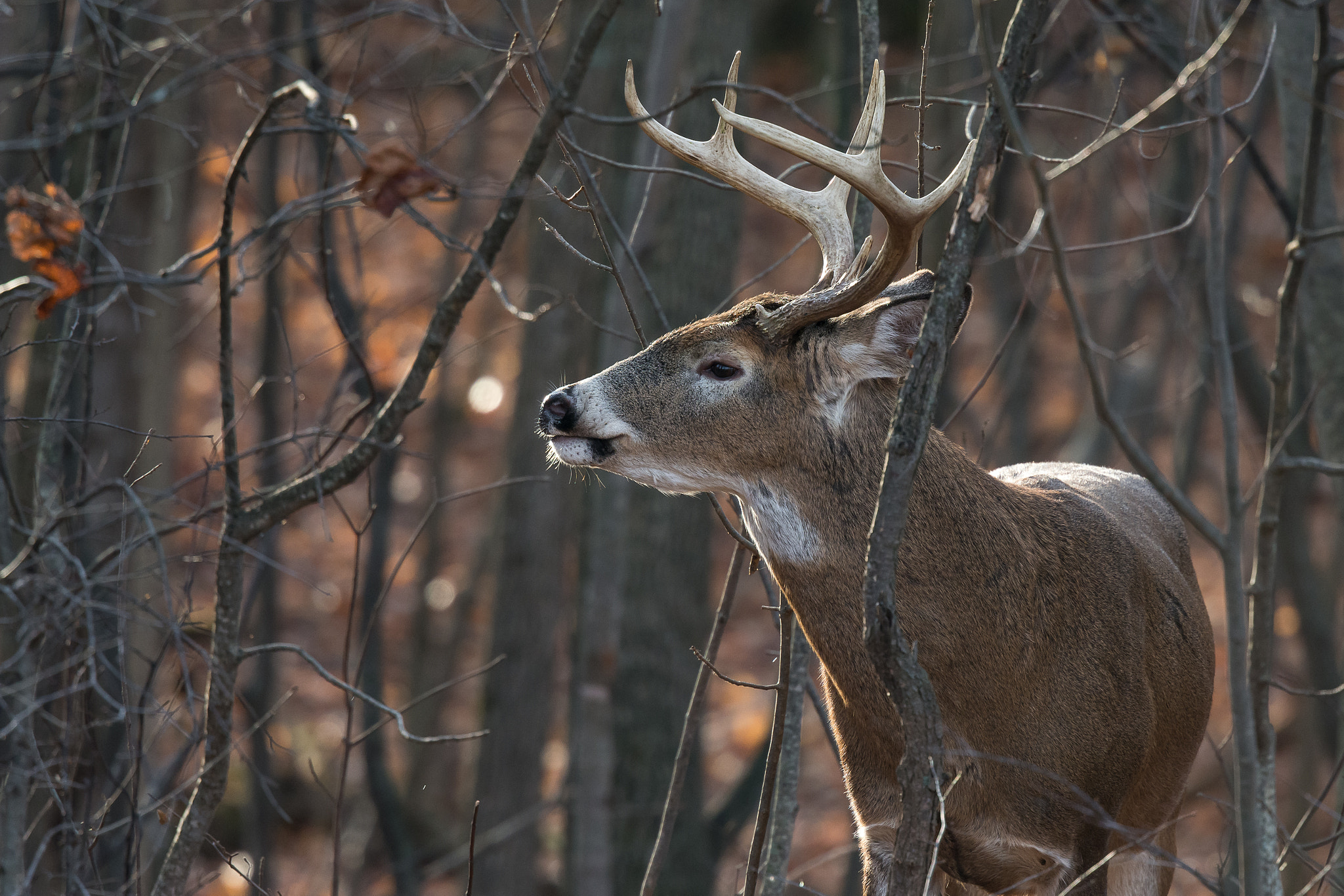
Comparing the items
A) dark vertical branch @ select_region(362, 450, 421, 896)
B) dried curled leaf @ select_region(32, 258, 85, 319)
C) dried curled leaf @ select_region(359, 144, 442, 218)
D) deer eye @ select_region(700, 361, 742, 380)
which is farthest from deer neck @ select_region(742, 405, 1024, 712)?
dark vertical branch @ select_region(362, 450, 421, 896)

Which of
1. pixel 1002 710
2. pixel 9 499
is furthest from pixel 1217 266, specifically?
pixel 9 499

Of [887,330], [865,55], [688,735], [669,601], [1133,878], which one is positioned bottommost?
[1133,878]

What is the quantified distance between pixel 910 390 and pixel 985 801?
1.50m

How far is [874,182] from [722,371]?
2.50 feet

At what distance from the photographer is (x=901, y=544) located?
12.4 ft

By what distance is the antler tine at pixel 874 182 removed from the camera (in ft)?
11.8

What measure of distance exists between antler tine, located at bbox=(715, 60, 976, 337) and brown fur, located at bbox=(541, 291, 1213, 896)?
0.27ft

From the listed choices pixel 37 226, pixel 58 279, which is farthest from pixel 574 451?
pixel 37 226

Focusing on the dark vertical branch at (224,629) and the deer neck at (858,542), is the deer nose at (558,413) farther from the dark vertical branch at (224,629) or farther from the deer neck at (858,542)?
the dark vertical branch at (224,629)

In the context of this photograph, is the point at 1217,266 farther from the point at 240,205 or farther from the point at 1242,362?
Result: the point at 240,205

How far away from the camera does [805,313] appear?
3932 millimetres

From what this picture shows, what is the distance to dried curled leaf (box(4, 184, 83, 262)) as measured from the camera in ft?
11.8

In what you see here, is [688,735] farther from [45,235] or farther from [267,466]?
[267,466]

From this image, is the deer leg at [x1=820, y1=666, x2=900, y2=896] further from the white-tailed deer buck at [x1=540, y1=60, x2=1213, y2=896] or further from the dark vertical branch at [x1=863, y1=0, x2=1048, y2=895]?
the dark vertical branch at [x1=863, y1=0, x2=1048, y2=895]
